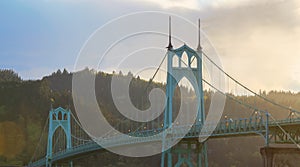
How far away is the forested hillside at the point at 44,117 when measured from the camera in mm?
82438

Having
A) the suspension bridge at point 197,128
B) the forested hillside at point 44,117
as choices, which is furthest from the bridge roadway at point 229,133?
the forested hillside at point 44,117

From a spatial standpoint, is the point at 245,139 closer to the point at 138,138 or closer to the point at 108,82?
the point at 108,82

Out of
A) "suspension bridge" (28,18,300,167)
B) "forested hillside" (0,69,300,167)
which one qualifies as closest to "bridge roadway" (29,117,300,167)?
"suspension bridge" (28,18,300,167)

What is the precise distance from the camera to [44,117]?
91.9 m

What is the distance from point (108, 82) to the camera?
388ft

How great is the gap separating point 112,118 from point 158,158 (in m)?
13.7

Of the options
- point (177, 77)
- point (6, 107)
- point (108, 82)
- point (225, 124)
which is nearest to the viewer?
point (225, 124)

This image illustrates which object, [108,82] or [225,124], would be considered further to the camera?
[108,82]

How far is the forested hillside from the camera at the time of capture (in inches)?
3246

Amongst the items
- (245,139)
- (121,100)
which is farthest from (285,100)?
(121,100)

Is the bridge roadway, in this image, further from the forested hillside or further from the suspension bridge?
the forested hillside

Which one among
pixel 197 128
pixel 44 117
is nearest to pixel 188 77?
pixel 197 128

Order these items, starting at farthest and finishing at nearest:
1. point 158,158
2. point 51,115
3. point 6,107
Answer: point 6,107, point 158,158, point 51,115

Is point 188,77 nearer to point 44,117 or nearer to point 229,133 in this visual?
point 229,133
